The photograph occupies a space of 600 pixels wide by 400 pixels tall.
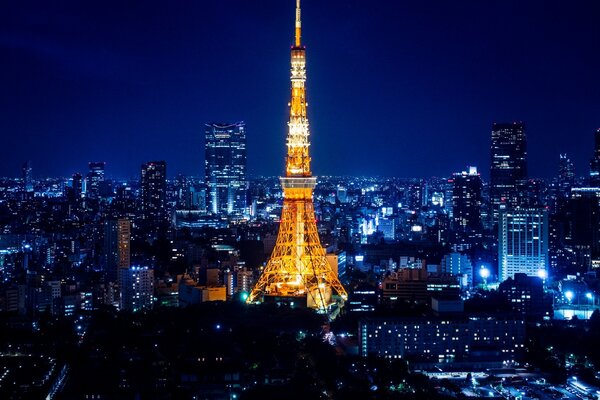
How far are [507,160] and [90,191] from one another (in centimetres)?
1381

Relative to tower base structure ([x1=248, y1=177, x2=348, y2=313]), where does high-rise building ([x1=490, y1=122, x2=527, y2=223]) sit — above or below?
above

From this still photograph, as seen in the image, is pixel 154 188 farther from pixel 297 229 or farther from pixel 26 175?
pixel 297 229

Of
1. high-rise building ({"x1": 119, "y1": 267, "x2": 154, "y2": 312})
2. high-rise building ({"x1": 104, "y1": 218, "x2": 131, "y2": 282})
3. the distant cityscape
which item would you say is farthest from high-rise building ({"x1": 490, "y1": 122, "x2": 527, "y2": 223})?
high-rise building ({"x1": 119, "y1": 267, "x2": 154, "y2": 312})

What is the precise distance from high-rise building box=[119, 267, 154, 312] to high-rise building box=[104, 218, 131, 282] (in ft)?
6.03

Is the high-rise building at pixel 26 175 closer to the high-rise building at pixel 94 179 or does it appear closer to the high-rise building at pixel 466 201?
the high-rise building at pixel 94 179

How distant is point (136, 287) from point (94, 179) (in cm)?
1797

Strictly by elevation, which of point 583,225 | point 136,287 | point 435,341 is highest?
point 583,225

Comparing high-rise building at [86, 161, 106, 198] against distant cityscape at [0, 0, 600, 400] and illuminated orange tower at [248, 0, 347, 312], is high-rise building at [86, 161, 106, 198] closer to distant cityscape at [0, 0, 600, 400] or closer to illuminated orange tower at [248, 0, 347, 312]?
distant cityscape at [0, 0, 600, 400]

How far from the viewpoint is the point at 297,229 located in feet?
44.4

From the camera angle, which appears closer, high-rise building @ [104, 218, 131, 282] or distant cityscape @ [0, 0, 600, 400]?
distant cityscape @ [0, 0, 600, 400]

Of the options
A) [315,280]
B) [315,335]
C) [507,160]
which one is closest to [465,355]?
[315,335]

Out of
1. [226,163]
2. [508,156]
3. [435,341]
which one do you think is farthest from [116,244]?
[226,163]

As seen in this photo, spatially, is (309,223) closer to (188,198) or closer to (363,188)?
(188,198)

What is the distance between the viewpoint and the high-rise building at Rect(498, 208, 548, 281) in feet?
61.4
